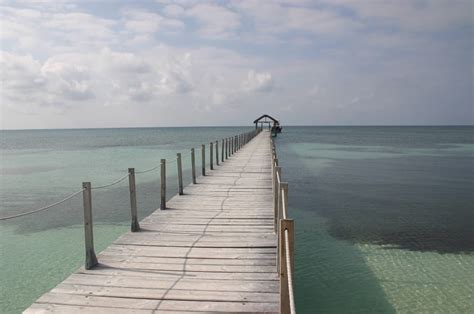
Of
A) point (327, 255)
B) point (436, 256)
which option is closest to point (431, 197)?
point (436, 256)

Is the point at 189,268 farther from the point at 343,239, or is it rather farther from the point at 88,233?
the point at 343,239

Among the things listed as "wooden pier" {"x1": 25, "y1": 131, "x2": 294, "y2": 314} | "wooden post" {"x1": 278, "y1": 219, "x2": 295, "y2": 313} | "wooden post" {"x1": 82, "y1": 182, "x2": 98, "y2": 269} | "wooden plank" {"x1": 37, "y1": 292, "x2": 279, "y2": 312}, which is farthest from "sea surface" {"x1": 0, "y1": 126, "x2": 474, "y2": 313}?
"wooden post" {"x1": 278, "y1": 219, "x2": 295, "y2": 313}

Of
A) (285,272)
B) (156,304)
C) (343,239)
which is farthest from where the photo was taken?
(343,239)

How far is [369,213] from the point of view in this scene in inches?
559

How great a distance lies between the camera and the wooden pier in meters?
4.49

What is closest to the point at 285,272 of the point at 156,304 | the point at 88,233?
the point at 156,304

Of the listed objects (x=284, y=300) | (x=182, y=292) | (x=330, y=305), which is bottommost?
(x=330, y=305)

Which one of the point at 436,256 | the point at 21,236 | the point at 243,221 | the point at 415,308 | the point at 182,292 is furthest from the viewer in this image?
the point at 21,236

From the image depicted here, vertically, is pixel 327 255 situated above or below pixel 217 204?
below

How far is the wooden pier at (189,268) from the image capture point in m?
4.49

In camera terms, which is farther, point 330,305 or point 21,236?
point 21,236

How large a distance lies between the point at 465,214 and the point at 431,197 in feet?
10.3

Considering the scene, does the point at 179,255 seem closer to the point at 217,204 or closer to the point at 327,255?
the point at 217,204

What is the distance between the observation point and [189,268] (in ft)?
18.5
